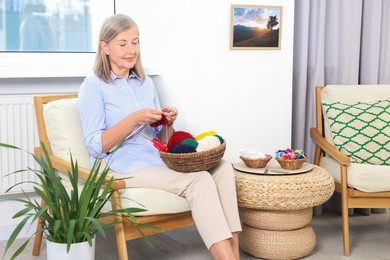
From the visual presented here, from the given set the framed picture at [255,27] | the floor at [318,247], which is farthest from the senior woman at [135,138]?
the framed picture at [255,27]

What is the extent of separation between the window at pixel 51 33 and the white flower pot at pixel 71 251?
1.04 metres

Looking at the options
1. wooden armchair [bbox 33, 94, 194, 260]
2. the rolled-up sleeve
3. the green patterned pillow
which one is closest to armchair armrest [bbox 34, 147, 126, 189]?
wooden armchair [bbox 33, 94, 194, 260]

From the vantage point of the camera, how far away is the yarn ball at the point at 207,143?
98.8 inches

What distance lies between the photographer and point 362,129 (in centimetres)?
316

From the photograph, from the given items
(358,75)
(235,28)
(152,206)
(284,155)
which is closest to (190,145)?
(152,206)

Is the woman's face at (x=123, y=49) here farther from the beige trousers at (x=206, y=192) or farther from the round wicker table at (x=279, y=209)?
the round wicker table at (x=279, y=209)

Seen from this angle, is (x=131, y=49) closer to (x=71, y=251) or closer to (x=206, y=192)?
(x=206, y=192)

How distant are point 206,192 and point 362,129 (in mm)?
1075

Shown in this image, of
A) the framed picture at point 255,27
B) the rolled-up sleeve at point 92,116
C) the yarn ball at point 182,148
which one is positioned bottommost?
the yarn ball at point 182,148

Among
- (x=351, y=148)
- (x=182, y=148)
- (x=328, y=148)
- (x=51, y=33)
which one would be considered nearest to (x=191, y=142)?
(x=182, y=148)

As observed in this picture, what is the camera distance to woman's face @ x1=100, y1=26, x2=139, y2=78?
2637 millimetres

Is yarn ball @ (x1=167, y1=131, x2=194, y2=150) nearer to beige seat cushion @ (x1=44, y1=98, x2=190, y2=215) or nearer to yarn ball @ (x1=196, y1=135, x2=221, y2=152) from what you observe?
yarn ball @ (x1=196, y1=135, x2=221, y2=152)

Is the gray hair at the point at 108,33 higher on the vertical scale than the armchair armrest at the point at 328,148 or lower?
higher

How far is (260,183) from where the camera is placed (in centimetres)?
268
